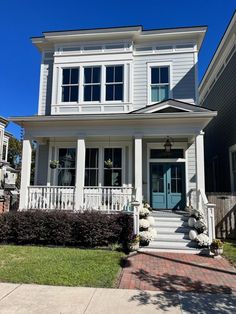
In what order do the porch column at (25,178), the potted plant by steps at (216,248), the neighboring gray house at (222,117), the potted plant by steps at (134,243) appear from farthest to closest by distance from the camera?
1. the neighboring gray house at (222,117)
2. the porch column at (25,178)
3. the potted plant by steps at (134,243)
4. the potted plant by steps at (216,248)

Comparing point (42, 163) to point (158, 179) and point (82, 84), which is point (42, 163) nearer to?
point (82, 84)

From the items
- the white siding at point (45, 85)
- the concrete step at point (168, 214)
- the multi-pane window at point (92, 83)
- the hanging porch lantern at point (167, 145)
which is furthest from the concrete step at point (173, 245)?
the white siding at point (45, 85)

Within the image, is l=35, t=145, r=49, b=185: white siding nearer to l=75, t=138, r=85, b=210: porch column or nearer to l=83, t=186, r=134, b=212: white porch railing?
l=75, t=138, r=85, b=210: porch column

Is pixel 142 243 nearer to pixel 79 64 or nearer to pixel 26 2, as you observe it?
pixel 79 64

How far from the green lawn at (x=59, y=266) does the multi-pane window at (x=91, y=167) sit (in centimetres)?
419

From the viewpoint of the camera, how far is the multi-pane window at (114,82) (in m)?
12.1

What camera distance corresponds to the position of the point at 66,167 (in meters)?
12.0

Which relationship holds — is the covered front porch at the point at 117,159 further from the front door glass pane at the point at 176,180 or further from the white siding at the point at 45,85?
the white siding at the point at 45,85

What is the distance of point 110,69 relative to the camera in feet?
40.5

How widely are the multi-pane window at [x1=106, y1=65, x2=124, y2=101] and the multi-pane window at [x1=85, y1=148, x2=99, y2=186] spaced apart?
252cm

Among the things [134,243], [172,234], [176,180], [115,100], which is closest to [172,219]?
[172,234]

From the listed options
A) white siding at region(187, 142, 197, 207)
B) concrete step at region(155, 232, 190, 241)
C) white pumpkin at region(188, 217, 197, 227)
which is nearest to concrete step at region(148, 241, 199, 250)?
concrete step at region(155, 232, 190, 241)

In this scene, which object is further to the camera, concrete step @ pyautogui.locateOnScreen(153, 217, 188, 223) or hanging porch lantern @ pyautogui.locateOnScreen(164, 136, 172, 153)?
hanging porch lantern @ pyautogui.locateOnScreen(164, 136, 172, 153)

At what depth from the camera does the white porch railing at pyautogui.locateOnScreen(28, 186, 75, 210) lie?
33.3ft
